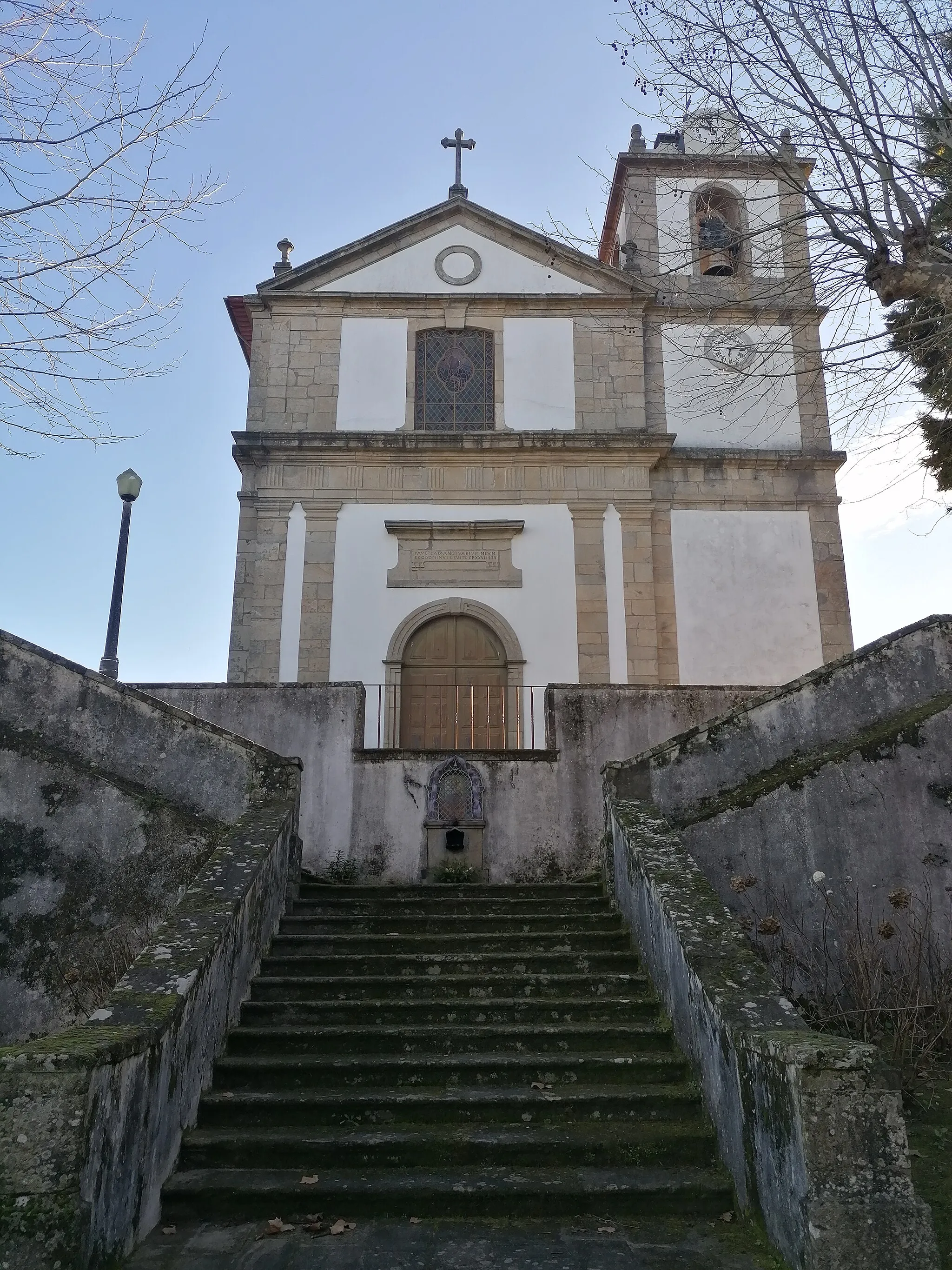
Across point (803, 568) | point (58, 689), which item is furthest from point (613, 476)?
point (58, 689)

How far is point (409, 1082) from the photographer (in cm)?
479

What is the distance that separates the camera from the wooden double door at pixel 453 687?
38.7 feet

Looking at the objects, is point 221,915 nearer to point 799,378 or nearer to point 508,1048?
point 508,1048

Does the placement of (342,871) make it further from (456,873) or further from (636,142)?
(636,142)

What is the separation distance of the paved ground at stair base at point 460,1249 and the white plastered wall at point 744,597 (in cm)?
936

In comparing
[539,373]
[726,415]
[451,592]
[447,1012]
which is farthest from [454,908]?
[726,415]

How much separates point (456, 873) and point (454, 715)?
14.1ft

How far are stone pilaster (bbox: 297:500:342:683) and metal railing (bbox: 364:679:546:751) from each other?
2.76 ft

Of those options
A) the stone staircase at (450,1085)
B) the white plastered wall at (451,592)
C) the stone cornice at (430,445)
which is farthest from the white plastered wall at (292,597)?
the stone staircase at (450,1085)

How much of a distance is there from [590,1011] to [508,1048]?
1.65ft

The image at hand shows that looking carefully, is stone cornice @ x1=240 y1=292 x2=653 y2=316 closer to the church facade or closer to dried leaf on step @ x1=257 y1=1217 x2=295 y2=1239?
the church facade

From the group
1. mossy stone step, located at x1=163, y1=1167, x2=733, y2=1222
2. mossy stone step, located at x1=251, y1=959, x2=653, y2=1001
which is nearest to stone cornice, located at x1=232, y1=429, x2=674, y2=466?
mossy stone step, located at x1=251, y1=959, x2=653, y2=1001

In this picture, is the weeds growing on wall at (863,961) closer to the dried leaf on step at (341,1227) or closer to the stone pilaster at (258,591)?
the dried leaf on step at (341,1227)

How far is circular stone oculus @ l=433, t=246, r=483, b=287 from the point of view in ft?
48.0
